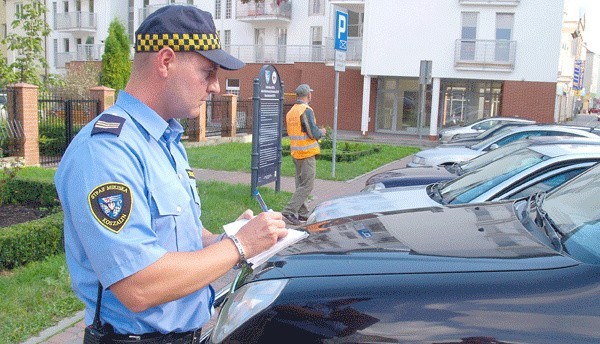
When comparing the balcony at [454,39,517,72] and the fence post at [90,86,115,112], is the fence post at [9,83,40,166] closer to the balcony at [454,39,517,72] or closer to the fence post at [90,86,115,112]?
the fence post at [90,86,115,112]

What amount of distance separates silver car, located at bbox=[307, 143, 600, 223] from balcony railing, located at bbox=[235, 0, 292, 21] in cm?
3229

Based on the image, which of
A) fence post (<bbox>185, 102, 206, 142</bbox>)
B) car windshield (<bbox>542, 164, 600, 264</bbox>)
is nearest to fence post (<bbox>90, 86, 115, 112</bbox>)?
fence post (<bbox>185, 102, 206, 142</bbox>)

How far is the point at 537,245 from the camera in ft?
7.66

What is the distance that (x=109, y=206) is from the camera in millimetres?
1752

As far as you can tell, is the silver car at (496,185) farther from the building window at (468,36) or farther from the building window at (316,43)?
the building window at (316,43)

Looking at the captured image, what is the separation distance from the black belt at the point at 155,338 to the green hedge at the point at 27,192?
7.07m

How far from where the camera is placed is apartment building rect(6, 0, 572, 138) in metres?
28.8

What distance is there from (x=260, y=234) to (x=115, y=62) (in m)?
27.9

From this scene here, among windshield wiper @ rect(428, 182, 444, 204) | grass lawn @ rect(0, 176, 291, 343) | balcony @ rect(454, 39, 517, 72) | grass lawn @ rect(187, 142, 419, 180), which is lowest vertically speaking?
grass lawn @ rect(187, 142, 419, 180)

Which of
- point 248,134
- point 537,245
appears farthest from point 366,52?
point 537,245

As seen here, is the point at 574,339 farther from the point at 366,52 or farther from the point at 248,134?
the point at 366,52

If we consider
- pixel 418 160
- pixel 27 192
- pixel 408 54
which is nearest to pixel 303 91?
pixel 418 160

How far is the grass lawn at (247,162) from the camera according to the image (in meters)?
14.1

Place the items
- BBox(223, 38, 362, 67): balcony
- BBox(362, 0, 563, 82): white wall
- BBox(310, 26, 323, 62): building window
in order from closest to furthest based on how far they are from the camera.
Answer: BBox(362, 0, 563, 82): white wall < BBox(223, 38, 362, 67): balcony < BBox(310, 26, 323, 62): building window
